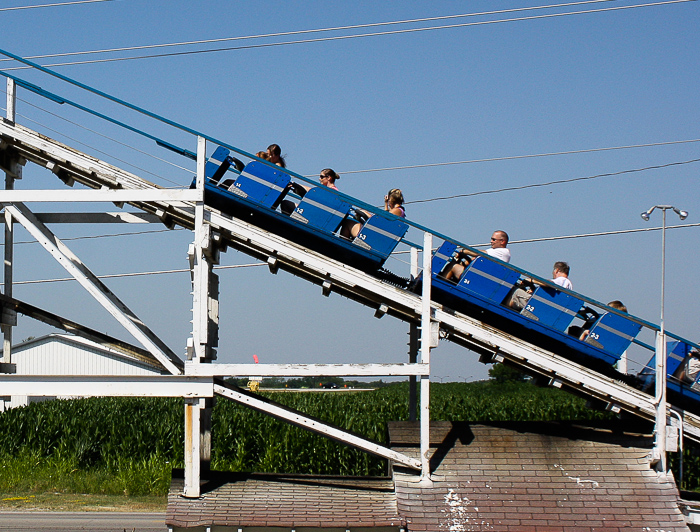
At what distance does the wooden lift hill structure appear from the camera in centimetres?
1423

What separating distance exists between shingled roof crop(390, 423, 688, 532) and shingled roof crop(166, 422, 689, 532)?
0.7 inches

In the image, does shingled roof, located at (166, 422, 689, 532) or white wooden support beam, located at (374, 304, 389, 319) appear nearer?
shingled roof, located at (166, 422, 689, 532)

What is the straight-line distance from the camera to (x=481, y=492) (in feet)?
44.9

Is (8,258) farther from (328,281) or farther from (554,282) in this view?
(554,282)

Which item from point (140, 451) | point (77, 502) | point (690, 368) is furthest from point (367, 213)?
point (140, 451)

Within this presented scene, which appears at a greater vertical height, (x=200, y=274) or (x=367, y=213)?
(x=367, y=213)

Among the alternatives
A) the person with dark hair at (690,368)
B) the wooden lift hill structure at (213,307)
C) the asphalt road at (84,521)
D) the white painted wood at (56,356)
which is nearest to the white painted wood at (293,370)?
the wooden lift hill structure at (213,307)

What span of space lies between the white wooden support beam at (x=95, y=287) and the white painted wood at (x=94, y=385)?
0.52m

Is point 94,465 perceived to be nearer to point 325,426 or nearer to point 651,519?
point 325,426

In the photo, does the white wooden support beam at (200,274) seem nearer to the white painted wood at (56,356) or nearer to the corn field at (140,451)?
the corn field at (140,451)

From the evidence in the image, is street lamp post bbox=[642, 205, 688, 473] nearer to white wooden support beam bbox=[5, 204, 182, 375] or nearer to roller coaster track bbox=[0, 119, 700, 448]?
roller coaster track bbox=[0, 119, 700, 448]

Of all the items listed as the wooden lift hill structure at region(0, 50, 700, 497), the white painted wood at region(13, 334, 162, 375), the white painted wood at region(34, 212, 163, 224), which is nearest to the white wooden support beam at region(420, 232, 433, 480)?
the wooden lift hill structure at region(0, 50, 700, 497)

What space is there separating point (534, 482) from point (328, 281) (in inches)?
204

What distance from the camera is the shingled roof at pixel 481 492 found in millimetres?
13008
